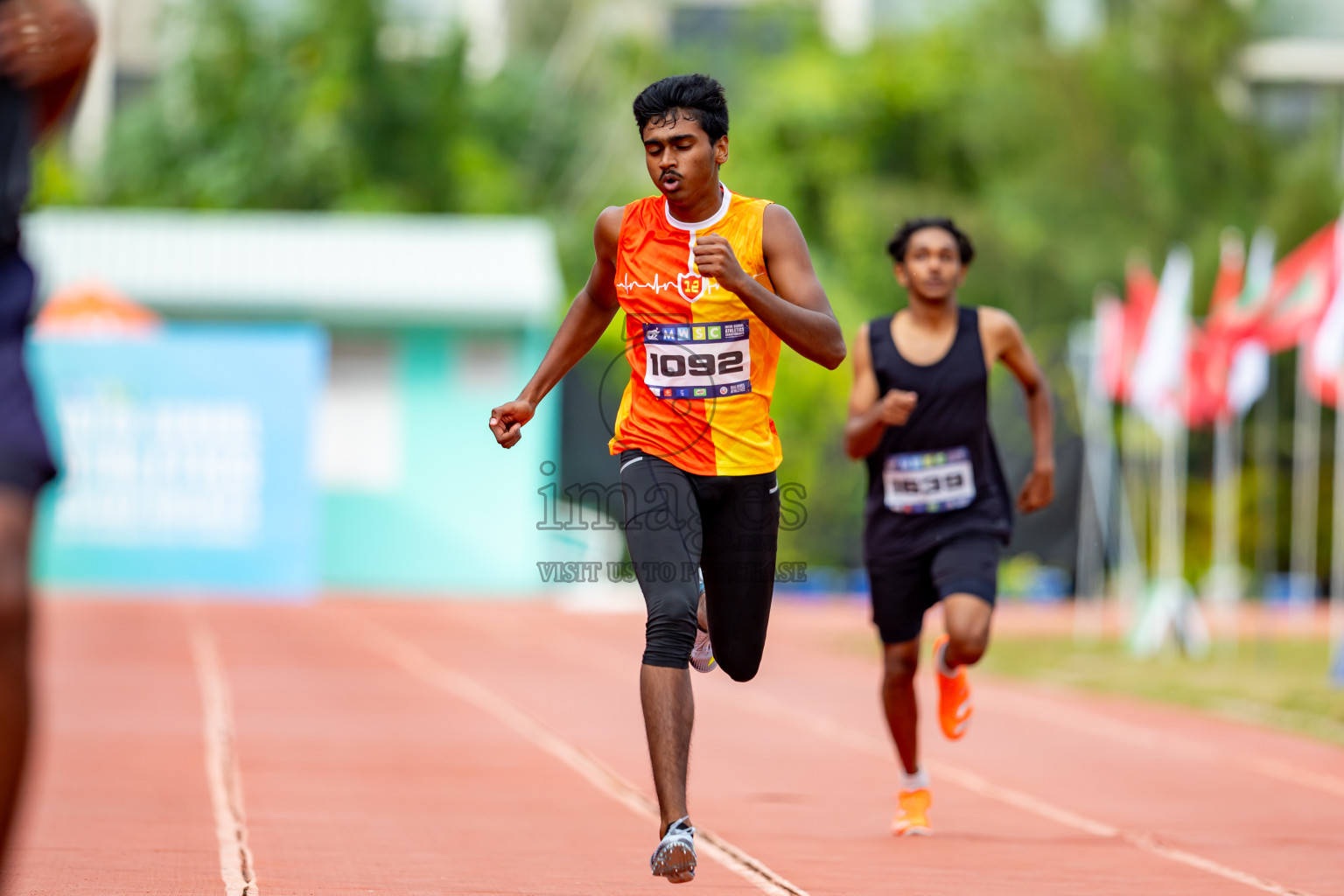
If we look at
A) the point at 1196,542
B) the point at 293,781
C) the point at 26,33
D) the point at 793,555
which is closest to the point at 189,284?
the point at 793,555

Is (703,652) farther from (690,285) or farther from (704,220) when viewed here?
(704,220)

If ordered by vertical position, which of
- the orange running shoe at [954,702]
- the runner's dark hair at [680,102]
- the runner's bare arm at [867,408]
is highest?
the runner's dark hair at [680,102]

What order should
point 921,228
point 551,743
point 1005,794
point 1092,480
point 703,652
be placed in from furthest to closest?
point 1092,480 < point 551,743 < point 1005,794 < point 921,228 < point 703,652

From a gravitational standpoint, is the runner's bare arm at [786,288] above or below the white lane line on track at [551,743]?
above

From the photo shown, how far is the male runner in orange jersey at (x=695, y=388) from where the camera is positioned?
5367 mm

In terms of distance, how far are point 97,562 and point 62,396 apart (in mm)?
2000

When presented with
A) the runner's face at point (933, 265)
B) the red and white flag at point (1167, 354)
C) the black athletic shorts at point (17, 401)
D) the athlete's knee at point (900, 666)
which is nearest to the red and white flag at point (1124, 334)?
the red and white flag at point (1167, 354)

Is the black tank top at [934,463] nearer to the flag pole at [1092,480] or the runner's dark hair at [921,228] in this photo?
the runner's dark hair at [921,228]

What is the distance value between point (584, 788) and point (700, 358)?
11.0 feet

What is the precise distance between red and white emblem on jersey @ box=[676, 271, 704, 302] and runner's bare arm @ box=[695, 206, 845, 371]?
0.65 ft

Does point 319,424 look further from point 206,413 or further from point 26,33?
point 26,33

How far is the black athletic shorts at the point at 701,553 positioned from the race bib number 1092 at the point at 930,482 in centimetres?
178

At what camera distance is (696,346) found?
550cm

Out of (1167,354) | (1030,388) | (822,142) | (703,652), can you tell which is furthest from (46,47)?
(822,142)
